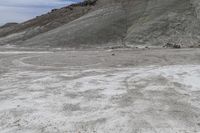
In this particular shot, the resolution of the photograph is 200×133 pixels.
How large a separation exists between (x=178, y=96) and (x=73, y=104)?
Answer: 266 cm

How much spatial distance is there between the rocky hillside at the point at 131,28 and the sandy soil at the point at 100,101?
14.3 metres

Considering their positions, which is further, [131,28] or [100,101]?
[131,28]

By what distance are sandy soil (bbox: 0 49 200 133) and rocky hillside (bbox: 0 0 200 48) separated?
47.0ft

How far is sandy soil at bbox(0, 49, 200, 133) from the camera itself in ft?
25.2

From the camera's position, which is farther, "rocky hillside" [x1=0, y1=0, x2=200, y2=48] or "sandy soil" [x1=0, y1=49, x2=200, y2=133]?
"rocky hillside" [x1=0, y1=0, x2=200, y2=48]

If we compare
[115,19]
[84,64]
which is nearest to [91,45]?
[115,19]

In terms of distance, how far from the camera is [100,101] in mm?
9562

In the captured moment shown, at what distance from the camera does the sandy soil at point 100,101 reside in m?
7.68

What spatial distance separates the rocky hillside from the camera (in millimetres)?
28498

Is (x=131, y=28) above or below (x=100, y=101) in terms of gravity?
above

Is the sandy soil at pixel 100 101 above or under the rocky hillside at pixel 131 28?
under

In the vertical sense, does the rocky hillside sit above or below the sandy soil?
above

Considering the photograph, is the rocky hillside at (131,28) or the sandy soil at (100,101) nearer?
the sandy soil at (100,101)

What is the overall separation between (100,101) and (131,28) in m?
22.6
